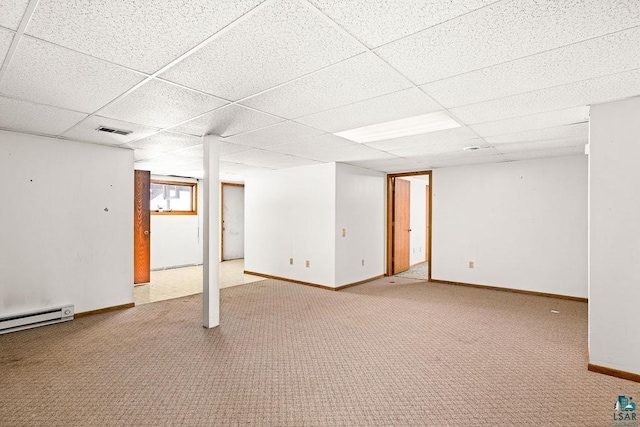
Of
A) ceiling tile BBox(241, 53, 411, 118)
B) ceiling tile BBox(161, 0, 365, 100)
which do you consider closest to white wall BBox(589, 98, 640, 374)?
ceiling tile BBox(241, 53, 411, 118)

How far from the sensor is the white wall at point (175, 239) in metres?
7.53

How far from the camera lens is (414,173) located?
6.68 m

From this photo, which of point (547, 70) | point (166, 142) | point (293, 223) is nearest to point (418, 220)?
point (293, 223)

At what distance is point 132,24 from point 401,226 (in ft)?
21.6

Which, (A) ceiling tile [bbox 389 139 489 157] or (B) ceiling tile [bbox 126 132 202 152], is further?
(A) ceiling tile [bbox 389 139 489 157]

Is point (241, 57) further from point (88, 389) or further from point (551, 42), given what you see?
point (88, 389)

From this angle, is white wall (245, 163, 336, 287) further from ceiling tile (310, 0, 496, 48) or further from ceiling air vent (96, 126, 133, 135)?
ceiling tile (310, 0, 496, 48)

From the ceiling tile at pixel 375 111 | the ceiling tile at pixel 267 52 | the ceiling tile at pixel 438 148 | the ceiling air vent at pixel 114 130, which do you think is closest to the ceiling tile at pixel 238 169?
the ceiling air vent at pixel 114 130

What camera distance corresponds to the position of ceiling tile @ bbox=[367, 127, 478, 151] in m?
3.57

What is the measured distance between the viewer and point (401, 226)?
7.35 meters

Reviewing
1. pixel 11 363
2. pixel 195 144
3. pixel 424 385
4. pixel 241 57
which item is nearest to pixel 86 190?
pixel 195 144

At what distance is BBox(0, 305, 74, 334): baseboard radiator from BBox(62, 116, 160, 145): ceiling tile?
6.98 feet

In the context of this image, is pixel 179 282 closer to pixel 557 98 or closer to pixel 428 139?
pixel 428 139

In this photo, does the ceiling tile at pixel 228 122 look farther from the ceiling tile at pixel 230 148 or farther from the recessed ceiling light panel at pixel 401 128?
the recessed ceiling light panel at pixel 401 128
